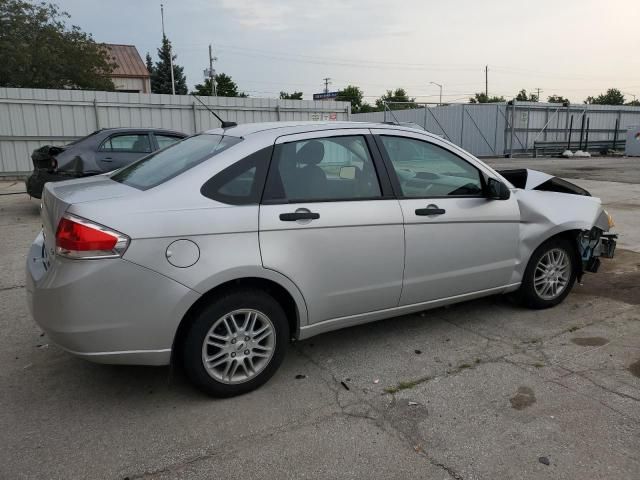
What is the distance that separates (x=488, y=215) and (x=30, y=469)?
3398mm

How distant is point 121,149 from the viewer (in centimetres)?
927

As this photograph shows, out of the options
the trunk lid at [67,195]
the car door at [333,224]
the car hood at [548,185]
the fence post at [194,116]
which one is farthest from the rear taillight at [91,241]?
the fence post at [194,116]

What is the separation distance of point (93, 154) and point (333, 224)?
23.0 ft

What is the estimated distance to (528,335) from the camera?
4.20 m

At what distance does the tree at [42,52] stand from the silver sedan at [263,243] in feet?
88.0

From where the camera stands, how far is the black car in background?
870 centimetres

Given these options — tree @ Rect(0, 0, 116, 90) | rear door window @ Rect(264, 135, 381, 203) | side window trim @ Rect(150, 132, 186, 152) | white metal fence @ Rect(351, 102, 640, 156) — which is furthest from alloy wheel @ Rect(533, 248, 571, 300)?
tree @ Rect(0, 0, 116, 90)

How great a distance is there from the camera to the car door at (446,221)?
3.76 m

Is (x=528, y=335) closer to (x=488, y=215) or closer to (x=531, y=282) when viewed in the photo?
(x=531, y=282)

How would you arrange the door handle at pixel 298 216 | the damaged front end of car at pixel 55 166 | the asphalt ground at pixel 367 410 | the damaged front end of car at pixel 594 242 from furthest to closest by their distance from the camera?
the damaged front end of car at pixel 55 166, the damaged front end of car at pixel 594 242, the door handle at pixel 298 216, the asphalt ground at pixel 367 410

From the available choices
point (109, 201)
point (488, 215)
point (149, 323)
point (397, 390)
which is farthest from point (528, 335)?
point (109, 201)

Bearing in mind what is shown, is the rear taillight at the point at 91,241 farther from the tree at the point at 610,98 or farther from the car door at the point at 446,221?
the tree at the point at 610,98

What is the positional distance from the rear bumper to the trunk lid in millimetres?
232

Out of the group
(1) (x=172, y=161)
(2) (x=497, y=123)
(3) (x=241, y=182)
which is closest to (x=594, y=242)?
(3) (x=241, y=182)
